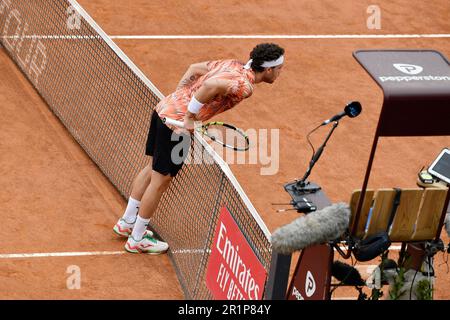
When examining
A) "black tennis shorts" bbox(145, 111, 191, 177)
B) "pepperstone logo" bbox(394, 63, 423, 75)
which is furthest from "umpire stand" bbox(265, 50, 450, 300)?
"black tennis shorts" bbox(145, 111, 191, 177)

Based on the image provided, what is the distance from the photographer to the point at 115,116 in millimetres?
12477

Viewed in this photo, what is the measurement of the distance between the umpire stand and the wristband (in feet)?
6.28

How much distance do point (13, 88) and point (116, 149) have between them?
2.13m

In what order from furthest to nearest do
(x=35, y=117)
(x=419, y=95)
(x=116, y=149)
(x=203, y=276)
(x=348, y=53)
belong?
(x=348, y=53) < (x=35, y=117) < (x=116, y=149) < (x=203, y=276) < (x=419, y=95)

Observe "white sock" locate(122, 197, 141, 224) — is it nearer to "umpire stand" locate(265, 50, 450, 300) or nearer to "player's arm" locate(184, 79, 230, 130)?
"player's arm" locate(184, 79, 230, 130)

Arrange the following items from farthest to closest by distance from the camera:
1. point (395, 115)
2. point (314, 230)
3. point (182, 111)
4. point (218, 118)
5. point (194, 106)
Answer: point (218, 118) → point (182, 111) → point (194, 106) → point (314, 230) → point (395, 115)

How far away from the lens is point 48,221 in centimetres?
1103

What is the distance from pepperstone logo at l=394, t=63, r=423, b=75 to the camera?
7.72 m

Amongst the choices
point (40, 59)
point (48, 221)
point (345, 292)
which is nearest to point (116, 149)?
point (48, 221)

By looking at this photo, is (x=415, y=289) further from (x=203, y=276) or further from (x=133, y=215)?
(x=133, y=215)

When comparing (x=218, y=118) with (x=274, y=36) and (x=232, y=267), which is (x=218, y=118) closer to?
(x=274, y=36)

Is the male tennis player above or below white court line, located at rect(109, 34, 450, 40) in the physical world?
above

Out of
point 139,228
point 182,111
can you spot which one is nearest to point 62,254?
point 139,228

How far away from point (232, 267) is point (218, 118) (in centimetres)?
455
